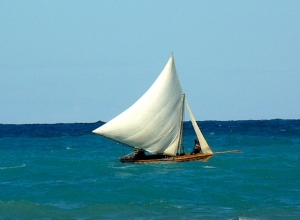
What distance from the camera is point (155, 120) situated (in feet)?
128

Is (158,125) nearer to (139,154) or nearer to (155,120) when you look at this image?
(155,120)

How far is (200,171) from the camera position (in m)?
36.4

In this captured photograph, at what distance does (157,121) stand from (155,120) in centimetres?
16

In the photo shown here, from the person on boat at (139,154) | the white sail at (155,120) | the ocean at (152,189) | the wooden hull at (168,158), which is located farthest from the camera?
the person on boat at (139,154)

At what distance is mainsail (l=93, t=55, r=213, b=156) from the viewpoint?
126 ft

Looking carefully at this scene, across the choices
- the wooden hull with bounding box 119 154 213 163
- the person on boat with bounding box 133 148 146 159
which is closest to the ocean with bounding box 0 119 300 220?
the wooden hull with bounding box 119 154 213 163

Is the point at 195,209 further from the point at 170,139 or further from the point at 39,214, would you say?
the point at 170,139

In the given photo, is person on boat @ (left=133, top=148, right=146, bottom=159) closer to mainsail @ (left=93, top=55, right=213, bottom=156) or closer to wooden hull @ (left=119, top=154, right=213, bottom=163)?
wooden hull @ (left=119, top=154, right=213, bottom=163)

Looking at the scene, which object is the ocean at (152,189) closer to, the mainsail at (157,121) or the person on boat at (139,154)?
the person on boat at (139,154)

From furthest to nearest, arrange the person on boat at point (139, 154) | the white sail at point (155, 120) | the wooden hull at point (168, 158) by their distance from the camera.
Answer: the person on boat at point (139, 154), the wooden hull at point (168, 158), the white sail at point (155, 120)

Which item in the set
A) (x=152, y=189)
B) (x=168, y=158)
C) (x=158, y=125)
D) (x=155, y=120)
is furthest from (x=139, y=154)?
(x=152, y=189)

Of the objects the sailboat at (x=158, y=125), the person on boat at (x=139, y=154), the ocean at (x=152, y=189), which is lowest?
the ocean at (x=152, y=189)

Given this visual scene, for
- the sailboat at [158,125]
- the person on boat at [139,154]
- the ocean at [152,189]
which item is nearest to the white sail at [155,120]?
the sailboat at [158,125]

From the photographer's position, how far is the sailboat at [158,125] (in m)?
38.4
